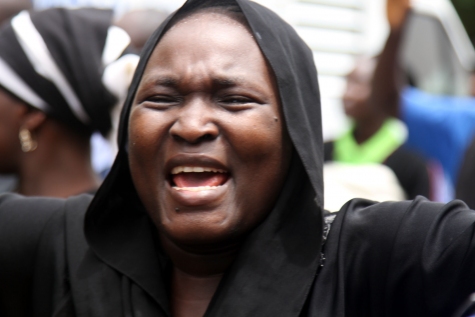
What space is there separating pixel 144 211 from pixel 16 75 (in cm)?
143

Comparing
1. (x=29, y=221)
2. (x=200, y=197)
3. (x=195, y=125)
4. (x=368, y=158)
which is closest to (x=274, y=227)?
(x=200, y=197)

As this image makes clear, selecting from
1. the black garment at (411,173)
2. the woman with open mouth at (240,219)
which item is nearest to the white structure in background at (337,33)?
the black garment at (411,173)

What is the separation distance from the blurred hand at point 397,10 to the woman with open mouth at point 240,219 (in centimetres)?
232

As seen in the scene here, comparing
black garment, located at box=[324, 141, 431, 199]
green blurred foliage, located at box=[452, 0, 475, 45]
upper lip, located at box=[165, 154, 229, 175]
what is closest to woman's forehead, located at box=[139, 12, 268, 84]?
upper lip, located at box=[165, 154, 229, 175]

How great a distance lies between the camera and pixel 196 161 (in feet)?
8.55

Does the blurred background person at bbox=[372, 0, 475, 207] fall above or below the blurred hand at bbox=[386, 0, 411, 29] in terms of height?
below

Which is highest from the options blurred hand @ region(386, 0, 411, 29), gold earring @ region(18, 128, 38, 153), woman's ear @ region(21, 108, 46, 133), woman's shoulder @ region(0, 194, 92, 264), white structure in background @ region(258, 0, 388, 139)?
woman's shoulder @ region(0, 194, 92, 264)

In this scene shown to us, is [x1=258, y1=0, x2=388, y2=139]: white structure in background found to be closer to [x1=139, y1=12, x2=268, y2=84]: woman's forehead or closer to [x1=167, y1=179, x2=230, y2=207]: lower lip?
[x1=139, y1=12, x2=268, y2=84]: woman's forehead

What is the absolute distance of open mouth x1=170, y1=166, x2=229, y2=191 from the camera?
2.63 metres

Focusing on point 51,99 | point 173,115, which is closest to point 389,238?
point 173,115

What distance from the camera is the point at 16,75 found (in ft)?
13.5

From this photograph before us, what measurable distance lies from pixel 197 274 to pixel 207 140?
45 centimetres

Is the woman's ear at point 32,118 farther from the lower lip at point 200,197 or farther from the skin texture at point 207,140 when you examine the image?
the lower lip at point 200,197

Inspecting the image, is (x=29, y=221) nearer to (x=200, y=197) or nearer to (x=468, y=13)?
(x=200, y=197)
